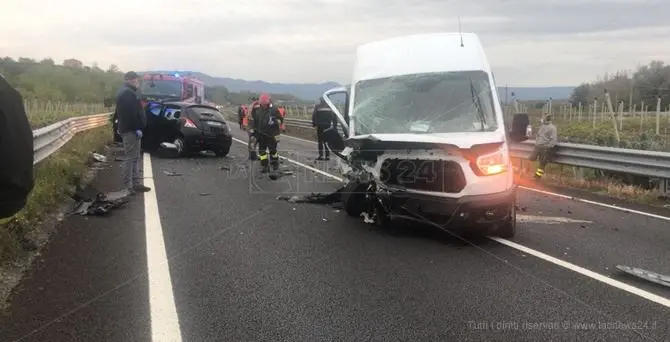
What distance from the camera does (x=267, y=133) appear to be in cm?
1380

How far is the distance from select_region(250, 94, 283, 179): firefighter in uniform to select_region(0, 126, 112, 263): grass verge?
384cm

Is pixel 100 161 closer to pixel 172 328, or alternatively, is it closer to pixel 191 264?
pixel 191 264

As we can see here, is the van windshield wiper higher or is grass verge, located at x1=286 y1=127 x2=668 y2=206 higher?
the van windshield wiper

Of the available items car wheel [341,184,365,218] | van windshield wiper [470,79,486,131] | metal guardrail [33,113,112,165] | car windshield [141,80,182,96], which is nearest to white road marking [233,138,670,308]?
van windshield wiper [470,79,486,131]

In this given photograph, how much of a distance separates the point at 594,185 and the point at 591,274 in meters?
7.77

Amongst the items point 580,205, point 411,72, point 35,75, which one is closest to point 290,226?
point 411,72

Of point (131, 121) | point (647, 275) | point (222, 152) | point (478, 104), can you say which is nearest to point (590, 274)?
point (647, 275)

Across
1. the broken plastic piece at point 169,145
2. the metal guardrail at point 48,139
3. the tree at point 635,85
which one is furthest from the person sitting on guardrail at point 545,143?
the tree at point 635,85

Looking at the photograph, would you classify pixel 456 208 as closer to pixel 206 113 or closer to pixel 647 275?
pixel 647 275

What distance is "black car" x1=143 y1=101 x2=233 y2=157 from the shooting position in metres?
17.0

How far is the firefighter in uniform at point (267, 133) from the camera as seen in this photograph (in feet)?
45.4

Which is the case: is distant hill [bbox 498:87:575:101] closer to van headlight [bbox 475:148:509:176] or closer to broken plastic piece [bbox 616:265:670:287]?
van headlight [bbox 475:148:509:176]

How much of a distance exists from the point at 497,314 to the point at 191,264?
2970mm

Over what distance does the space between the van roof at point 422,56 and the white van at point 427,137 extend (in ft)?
0.05
